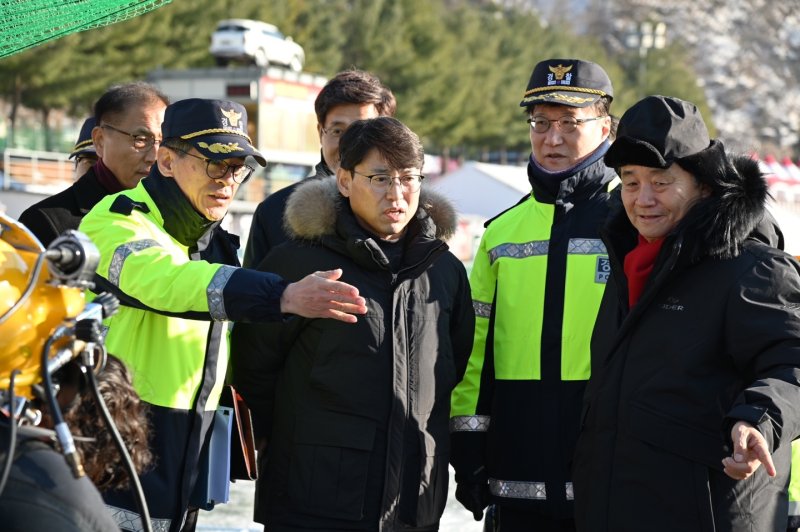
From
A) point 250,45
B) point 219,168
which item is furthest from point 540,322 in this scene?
point 250,45

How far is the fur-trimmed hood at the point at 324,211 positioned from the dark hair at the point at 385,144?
137 mm

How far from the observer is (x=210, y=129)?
3.48 meters

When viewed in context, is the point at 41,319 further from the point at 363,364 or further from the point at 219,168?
the point at 363,364

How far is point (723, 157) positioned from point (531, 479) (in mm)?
1399

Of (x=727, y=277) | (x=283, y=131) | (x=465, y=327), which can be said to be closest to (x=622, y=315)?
(x=727, y=277)

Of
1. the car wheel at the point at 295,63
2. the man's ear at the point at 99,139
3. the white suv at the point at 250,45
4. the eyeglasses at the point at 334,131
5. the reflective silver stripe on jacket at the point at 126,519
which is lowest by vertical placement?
the reflective silver stripe on jacket at the point at 126,519

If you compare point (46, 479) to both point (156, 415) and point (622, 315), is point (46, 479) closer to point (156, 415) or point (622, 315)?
point (156, 415)

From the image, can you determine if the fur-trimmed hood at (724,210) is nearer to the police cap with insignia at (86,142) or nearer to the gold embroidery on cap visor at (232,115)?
the gold embroidery on cap visor at (232,115)

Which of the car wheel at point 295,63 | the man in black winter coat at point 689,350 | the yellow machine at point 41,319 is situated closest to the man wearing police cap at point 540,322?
the man in black winter coat at point 689,350

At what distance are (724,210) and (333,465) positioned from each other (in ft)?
4.73

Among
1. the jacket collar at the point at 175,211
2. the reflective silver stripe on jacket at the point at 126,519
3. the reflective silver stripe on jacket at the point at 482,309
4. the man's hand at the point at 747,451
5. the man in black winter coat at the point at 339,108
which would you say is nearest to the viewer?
the man's hand at the point at 747,451

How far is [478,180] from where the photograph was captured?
105 ft

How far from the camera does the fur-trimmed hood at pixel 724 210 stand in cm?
319

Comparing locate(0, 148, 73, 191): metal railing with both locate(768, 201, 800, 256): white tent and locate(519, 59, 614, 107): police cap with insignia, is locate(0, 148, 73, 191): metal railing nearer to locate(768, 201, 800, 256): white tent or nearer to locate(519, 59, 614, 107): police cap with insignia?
locate(768, 201, 800, 256): white tent
